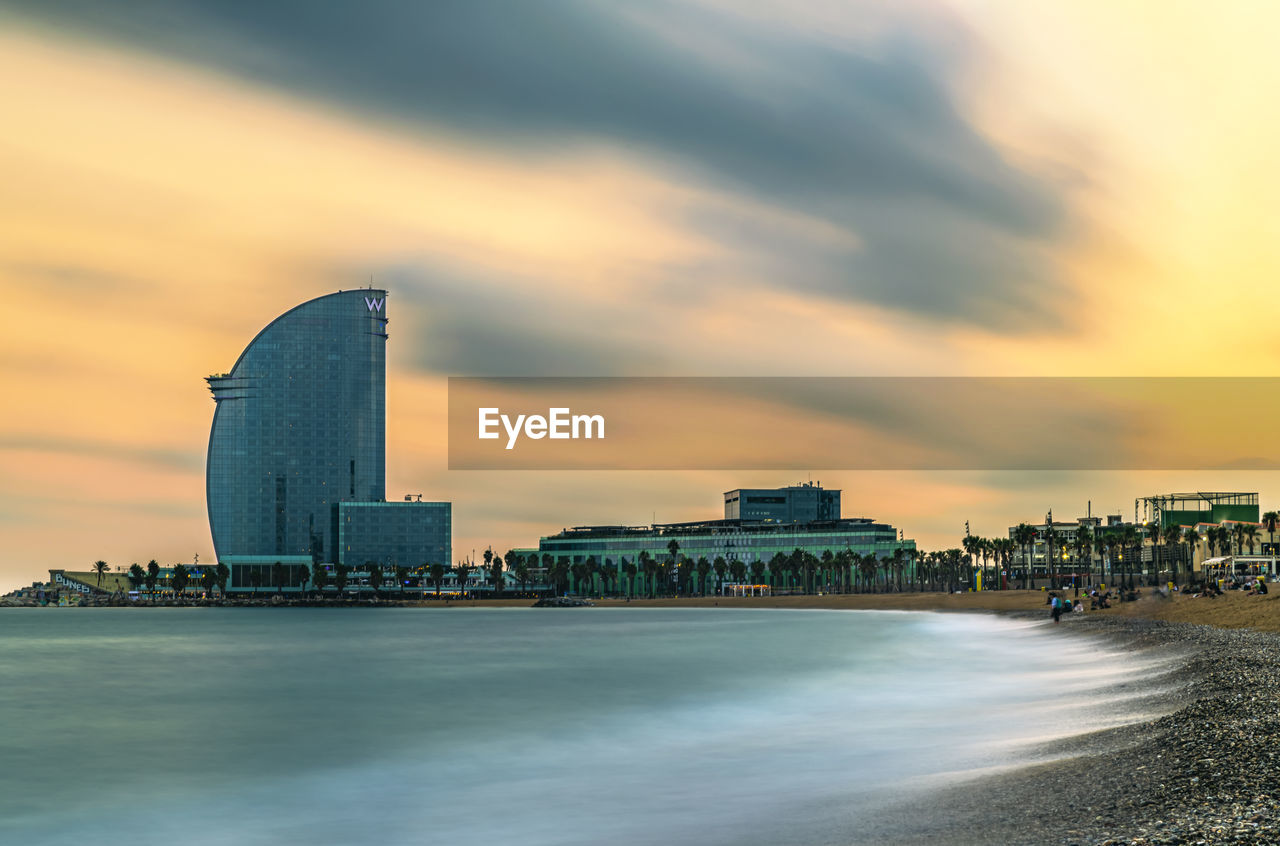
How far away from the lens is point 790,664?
7244 centimetres

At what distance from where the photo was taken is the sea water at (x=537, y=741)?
23.7m

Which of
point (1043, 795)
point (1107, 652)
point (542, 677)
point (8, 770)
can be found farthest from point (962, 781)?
point (542, 677)

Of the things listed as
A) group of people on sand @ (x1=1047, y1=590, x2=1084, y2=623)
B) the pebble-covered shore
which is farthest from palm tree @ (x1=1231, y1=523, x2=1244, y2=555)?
the pebble-covered shore

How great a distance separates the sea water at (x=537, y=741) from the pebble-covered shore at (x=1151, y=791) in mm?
1901

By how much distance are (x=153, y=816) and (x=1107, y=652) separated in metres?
44.6

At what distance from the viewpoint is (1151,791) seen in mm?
16406

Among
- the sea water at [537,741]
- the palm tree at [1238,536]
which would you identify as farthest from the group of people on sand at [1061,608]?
the palm tree at [1238,536]

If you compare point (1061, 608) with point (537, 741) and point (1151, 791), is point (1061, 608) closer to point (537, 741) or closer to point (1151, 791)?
point (537, 741)

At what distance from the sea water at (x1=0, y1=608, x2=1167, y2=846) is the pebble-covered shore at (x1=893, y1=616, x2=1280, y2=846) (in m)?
1.90

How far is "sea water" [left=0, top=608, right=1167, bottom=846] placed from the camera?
23.7 meters

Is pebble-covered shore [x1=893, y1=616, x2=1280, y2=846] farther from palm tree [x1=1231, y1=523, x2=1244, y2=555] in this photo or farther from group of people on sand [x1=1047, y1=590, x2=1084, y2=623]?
palm tree [x1=1231, y1=523, x2=1244, y2=555]

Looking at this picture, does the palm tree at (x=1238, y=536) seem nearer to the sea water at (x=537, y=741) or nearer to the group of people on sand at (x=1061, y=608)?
the group of people on sand at (x=1061, y=608)

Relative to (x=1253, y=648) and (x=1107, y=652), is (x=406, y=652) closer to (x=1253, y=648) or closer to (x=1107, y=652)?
(x=1107, y=652)

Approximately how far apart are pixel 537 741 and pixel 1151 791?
1012 inches
